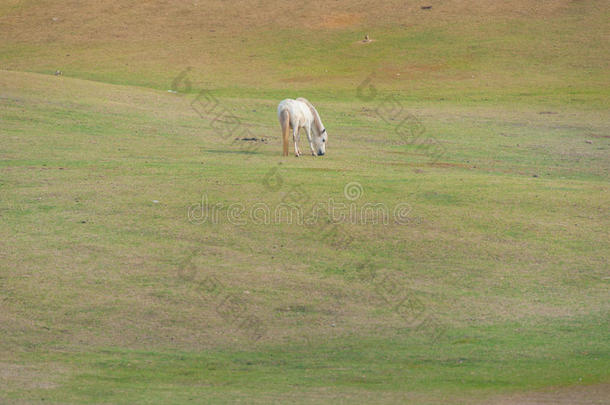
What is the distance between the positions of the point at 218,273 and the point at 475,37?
118 ft

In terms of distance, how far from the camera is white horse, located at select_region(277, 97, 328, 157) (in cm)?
2011

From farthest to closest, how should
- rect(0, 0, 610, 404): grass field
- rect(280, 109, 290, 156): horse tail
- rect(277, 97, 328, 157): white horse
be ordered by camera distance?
rect(277, 97, 328, 157): white horse, rect(280, 109, 290, 156): horse tail, rect(0, 0, 610, 404): grass field

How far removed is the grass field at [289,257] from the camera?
9070 mm

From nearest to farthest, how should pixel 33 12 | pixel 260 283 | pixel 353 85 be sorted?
pixel 260 283
pixel 353 85
pixel 33 12

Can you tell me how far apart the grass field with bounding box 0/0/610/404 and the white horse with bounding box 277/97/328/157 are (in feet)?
2.43

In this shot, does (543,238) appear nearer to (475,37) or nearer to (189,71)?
(189,71)

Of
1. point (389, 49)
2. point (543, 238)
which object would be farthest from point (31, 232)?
point (389, 49)

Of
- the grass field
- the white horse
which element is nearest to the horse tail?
the white horse

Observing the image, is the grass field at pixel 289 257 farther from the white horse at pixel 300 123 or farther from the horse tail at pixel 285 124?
the white horse at pixel 300 123

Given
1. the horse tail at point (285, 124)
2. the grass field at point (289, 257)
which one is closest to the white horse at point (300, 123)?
the horse tail at point (285, 124)

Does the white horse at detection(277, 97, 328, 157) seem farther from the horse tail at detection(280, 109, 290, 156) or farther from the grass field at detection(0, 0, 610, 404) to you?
the grass field at detection(0, 0, 610, 404)

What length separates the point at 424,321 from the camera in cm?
1074

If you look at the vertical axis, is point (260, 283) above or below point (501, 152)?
above

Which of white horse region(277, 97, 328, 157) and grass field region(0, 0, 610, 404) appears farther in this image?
white horse region(277, 97, 328, 157)
